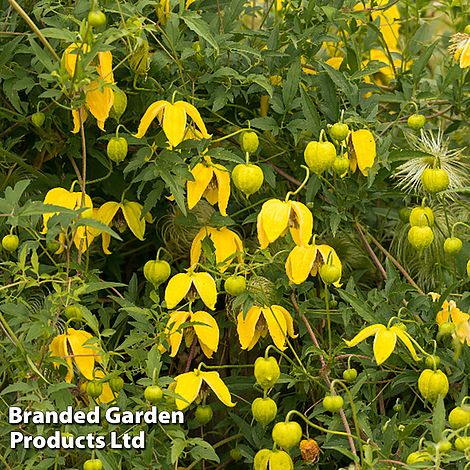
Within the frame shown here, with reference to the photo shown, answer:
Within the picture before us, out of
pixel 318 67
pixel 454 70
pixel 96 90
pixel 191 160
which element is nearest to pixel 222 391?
pixel 191 160

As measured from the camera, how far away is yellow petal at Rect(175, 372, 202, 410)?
1.46 m

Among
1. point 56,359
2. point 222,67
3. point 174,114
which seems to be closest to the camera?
point 56,359

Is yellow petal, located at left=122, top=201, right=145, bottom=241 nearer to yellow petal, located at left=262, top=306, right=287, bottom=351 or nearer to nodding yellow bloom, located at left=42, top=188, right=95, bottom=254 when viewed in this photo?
nodding yellow bloom, located at left=42, top=188, right=95, bottom=254

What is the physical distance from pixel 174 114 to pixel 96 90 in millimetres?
120

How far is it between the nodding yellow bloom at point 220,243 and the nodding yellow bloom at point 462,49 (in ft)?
1.54

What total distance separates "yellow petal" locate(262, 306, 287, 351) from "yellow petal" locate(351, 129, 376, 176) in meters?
0.26

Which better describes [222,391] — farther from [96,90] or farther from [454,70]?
[454,70]

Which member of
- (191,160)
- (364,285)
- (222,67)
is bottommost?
(364,285)

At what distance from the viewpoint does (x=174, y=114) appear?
1.57 metres

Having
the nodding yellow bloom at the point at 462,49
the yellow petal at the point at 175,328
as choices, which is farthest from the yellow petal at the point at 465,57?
the yellow petal at the point at 175,328

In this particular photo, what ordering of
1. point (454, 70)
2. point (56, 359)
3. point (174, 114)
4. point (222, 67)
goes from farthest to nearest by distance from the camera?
point (454, 70), point (222, 67), point (174, 114), point (56, 359)

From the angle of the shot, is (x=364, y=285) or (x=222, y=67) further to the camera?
(x=364, y=285)

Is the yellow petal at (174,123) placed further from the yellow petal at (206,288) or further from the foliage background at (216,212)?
the yellow petal at (206,288)

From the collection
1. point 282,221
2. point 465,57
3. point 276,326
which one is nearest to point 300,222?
point 282,221
